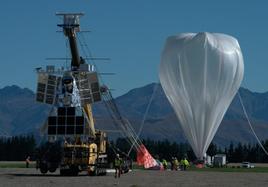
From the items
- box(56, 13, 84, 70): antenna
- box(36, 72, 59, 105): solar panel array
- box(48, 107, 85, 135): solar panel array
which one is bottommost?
box(48, 107, 85, 135): solar panel array

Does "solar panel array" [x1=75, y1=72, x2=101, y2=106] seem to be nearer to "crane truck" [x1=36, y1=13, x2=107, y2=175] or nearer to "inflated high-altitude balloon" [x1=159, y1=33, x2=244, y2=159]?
"crane truck" [x1=36, y1=13, x2=107, y2=175]

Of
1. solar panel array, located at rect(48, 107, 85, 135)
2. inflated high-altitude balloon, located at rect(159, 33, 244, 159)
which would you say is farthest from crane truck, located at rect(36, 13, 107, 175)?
inflated high-altitude balloon, located at rect(159, 33, 244, 159)

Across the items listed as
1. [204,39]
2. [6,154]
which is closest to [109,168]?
[204,39]

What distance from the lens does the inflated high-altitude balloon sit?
78.6m

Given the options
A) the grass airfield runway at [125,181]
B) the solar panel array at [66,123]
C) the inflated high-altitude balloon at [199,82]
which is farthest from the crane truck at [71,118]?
the inflated high-altitude balloon at [199,82]

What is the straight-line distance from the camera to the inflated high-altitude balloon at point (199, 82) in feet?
258

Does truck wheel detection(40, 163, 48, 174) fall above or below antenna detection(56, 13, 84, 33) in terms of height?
below

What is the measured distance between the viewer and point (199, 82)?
258 feet

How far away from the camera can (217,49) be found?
261 feet

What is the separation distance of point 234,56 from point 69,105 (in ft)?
81.1

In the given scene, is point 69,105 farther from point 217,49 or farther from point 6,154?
point 6,154

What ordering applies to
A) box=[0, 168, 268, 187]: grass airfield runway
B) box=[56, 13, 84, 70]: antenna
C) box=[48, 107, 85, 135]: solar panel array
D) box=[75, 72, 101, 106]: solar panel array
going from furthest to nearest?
box=[56, 13, 84, 70]: antenna → box=[75, 72, 101, 106]: solar panel array → box=[48, 107, 85, 135]: solar panel array → box=[0, 168, 268, 187]: grass airfield runway

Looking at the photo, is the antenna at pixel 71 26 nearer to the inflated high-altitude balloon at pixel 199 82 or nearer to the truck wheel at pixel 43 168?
the truck wheel at pixel 43 168

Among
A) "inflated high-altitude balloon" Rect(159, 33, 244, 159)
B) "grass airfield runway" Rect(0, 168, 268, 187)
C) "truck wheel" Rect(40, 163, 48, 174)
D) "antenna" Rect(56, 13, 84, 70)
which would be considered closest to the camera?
"grass airfield runway" Rect(0, 168, 268, 187)
